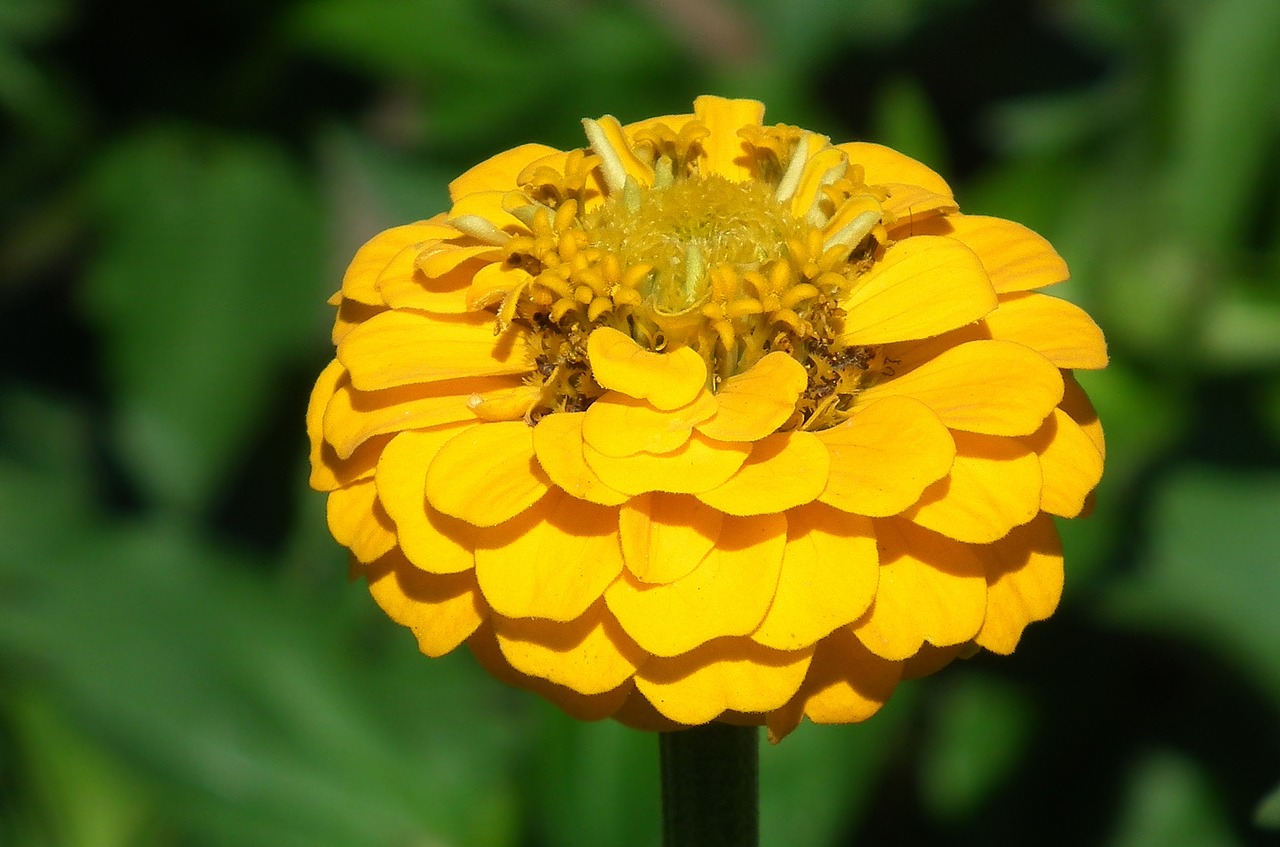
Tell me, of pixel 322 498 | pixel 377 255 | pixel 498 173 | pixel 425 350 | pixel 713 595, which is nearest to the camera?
pixel 713 595


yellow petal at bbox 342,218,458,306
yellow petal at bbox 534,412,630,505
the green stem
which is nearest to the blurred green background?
the green stem

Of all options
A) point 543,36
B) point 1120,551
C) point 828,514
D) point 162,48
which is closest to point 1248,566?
point 1120,551

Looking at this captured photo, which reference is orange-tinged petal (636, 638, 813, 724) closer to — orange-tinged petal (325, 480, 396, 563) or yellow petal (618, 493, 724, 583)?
yellow petal (618, 493, 724, 583)

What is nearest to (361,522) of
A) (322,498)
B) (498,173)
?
(498,173)

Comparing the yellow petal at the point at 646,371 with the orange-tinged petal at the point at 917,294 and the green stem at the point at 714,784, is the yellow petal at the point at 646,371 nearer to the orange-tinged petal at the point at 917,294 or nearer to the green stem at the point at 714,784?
the orange-tinged petal at the point at 917,294

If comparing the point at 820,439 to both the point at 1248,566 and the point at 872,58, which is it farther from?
Answer: the point at 872,58

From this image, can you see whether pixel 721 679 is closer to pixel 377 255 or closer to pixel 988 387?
pixel 988 387

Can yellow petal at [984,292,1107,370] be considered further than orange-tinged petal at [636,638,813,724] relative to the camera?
Yes
